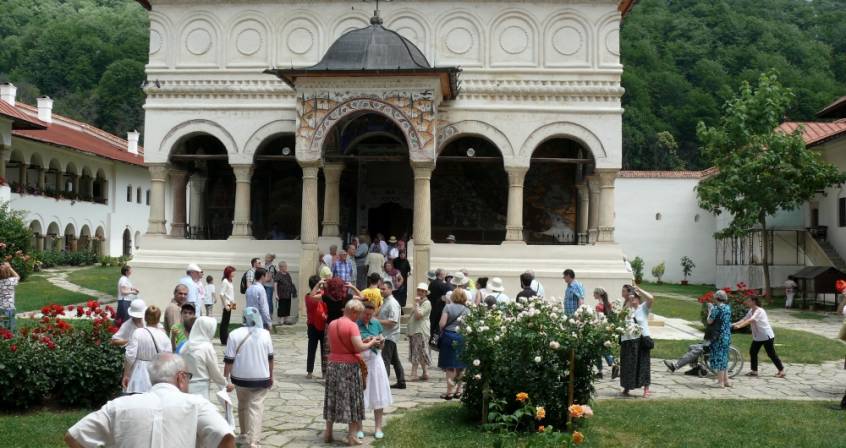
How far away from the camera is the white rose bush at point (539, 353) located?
7695 mm

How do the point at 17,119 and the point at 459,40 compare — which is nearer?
the point at 459,40

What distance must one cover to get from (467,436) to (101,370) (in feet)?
13.7

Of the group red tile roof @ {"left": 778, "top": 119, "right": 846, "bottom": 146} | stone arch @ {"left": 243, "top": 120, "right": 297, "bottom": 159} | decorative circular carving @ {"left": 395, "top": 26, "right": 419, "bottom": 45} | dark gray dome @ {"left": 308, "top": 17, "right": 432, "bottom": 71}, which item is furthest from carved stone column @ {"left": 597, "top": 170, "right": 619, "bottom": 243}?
red tile roof @ {"left": 778, "top": 119, "right": 846, "bottom": 146}

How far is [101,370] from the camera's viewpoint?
349 inches

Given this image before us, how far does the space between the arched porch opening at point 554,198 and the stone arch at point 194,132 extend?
313 inches

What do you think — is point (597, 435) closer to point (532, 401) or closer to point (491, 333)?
point (532, 401)

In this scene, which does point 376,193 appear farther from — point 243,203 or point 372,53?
point 372,53

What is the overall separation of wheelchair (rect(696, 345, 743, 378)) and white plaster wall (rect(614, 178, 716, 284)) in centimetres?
2761

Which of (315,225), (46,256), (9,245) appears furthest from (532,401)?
(46,256)

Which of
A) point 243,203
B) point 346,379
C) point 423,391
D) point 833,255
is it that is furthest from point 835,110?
point 346,379

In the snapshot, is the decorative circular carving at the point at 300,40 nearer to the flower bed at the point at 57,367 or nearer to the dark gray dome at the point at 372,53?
the dark gray dome at the point at 372,53

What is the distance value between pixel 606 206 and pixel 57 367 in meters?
13.6

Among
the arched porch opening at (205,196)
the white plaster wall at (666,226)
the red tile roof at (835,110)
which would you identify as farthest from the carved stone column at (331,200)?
the white plaster wall at (666,226)

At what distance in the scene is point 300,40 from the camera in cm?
2009
